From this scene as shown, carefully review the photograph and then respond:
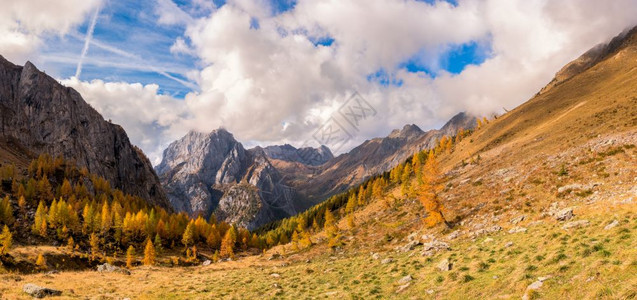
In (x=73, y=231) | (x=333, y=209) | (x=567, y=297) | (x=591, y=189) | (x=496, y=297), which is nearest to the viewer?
(x=567, y=297)

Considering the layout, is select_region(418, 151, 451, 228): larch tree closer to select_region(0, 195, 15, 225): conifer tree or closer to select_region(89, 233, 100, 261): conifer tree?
select_region(89, 233, 100, 261): conifer tree

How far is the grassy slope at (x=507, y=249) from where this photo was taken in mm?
15172

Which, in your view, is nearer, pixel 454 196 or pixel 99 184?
pixel 454 196

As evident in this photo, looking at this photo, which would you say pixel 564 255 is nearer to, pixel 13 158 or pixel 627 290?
pixel 627 290

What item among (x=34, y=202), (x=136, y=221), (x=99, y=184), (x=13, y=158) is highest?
(x=13, y=158)

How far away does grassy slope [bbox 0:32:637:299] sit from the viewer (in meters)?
15.2

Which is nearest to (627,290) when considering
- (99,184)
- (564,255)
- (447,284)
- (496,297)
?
(496,297)

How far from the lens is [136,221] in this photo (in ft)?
326

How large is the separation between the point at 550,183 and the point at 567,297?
43484 mm

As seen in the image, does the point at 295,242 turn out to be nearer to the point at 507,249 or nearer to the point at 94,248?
the point at 94,248

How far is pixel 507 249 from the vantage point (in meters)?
23.2

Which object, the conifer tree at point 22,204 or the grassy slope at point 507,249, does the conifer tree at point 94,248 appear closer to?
the grassy slope at point 507,249

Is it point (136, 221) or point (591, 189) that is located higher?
point (136, 221)

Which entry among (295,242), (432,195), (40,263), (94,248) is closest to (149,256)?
(94,248)
